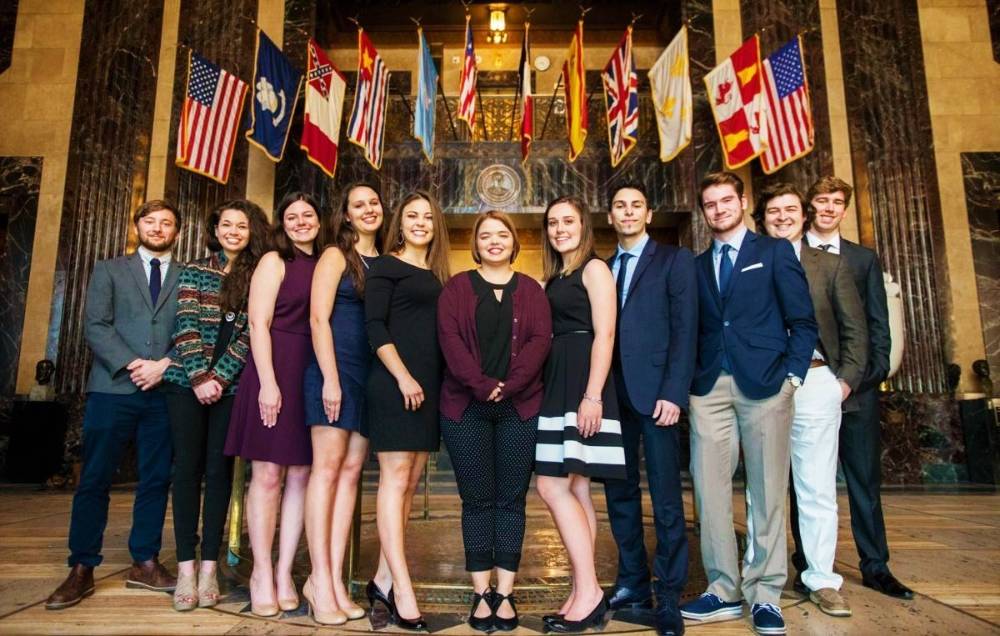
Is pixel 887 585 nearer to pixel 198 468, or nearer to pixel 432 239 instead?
pixel 432 239

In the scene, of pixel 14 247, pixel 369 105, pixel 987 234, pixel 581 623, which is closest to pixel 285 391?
pixel 581 623

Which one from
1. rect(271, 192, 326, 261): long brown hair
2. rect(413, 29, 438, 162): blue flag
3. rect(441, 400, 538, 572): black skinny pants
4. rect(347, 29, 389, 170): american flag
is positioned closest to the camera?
rect(441, 400, 538, 572): black skinny pants

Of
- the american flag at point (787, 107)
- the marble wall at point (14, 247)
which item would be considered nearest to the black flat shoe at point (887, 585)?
the american flag at point (787, 107)

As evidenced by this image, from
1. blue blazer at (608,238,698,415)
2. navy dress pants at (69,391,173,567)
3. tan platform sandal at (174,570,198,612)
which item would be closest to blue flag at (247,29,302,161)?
navy dress pants at (69,391,173,567)

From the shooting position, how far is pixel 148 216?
3.46m

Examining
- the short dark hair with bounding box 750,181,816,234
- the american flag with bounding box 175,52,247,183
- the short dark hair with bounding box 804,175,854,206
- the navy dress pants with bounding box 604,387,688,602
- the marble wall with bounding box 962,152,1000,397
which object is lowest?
the navy dress pants with bounding box 604,387,688,602

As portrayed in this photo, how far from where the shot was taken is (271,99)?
8.76 meters

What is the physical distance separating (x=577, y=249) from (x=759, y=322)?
95cm

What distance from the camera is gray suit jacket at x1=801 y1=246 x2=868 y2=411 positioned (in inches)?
127

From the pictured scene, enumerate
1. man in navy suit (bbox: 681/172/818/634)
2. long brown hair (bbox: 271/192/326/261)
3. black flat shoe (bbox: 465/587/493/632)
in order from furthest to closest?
1. long brown hair (bbox: 271/192/326/261)
2. man in navy suit (bbox: 681/172/818/634)
3. black flat shoe (bbox: 465/587/493/632)

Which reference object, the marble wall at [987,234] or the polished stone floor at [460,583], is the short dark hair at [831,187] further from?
the marble wall at [987,234]

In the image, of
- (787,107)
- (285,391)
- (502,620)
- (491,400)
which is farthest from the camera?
(787,107)

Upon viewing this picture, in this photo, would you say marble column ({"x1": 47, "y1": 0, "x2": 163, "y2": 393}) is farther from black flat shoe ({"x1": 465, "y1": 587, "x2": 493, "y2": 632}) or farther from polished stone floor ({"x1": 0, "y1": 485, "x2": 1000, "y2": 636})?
black flat shoe ({"x1": 465, "y1": 587, "x2": 493, "y2": 632})

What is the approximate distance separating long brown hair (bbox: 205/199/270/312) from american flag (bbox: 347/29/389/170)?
18.1ft
